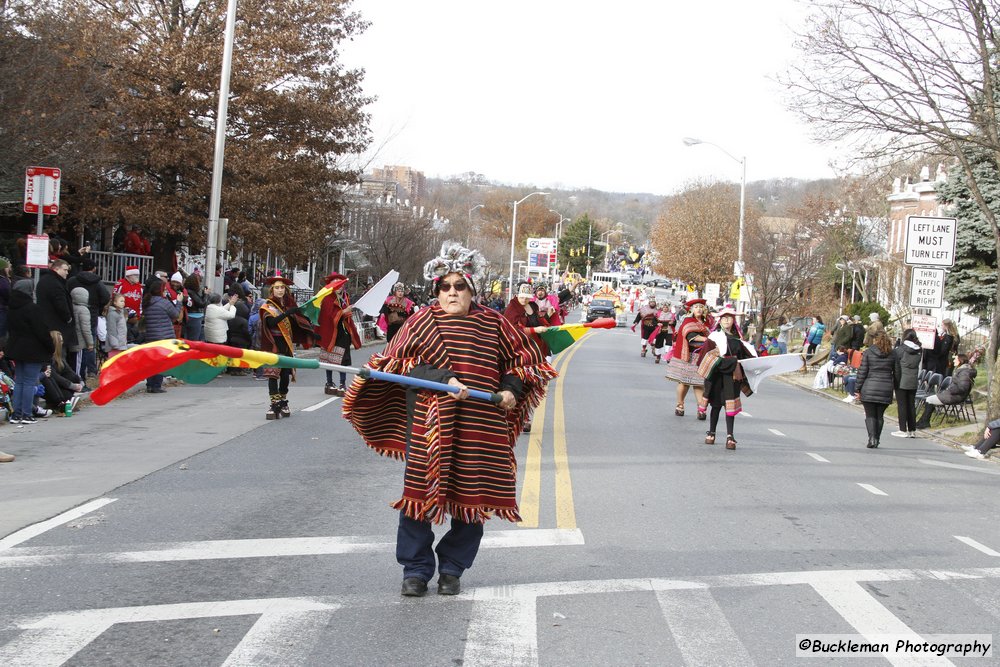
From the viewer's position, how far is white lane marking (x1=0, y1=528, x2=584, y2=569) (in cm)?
659

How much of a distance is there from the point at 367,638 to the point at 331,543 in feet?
6.72

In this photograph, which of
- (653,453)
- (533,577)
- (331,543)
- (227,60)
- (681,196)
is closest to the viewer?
(533,577)

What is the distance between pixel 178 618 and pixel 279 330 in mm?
8929

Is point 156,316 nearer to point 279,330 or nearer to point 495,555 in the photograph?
point 279,330

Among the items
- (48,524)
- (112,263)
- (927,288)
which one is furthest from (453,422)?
(112,263)

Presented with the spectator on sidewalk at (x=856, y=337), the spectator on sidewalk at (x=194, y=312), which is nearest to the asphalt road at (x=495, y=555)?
the spectator on sidewalk at (x=194, y=312)

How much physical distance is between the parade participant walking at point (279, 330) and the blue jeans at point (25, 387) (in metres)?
2.79

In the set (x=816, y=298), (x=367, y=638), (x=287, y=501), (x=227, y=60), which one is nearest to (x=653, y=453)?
(x=287, y=501)

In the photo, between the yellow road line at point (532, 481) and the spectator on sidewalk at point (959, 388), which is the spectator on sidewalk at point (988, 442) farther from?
the yellow road line at point (532, 481)

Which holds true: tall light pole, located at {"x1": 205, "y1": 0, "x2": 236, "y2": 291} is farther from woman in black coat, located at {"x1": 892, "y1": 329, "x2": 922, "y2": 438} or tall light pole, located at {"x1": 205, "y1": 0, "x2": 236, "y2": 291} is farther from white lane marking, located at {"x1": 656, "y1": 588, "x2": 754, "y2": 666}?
white lane marking, located at {"x1": 656, "y1": 588, "x2": 754, "y2": 666}

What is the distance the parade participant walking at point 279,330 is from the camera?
45.6 ft

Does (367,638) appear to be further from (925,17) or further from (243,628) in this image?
(925,17)

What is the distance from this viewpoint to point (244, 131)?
2700 cm

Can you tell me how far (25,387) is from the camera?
1233 cm
